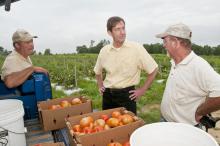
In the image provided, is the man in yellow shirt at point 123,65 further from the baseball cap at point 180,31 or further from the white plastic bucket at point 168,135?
the white plastic bucket at point 168,135

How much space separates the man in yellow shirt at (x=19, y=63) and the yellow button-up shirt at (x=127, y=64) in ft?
2.68

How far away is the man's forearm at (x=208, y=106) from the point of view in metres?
2.27

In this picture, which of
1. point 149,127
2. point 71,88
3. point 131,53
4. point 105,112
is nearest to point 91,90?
point 71,88

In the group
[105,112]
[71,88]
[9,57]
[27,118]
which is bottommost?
[71,88]

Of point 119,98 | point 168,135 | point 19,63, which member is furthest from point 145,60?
point 168,135

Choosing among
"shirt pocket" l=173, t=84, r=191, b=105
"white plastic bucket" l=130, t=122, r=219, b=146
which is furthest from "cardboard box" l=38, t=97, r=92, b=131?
"white plastic bucket" l=130, t=122, r=219, b=146

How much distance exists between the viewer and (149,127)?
1.71 meters

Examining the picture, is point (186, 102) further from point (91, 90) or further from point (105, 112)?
point (91, 90)

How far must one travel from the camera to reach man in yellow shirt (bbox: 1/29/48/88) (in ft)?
10.2

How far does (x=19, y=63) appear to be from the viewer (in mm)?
3189

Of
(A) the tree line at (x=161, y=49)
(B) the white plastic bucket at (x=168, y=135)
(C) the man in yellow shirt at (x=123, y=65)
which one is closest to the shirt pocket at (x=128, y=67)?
(C) the man in yellow shirt at (x=123, y=65)

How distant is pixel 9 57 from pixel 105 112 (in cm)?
Answer: 147

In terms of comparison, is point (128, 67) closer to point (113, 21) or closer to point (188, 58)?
point (113, 21)

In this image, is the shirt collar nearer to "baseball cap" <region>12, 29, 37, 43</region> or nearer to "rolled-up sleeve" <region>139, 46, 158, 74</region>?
"rolled-up sleeve" <region>139, 46, 158, 74</region>
